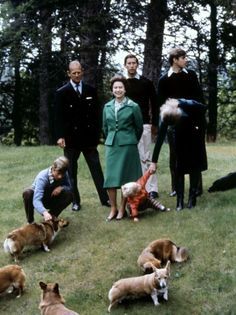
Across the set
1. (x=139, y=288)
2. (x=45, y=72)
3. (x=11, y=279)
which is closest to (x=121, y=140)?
(x=11, y=279)

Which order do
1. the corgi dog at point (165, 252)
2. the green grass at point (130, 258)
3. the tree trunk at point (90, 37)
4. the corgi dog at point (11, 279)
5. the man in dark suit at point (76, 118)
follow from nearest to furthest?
the green grass at point (130, 258) < the corgi dog at point (11, 279) < the corgi dog at point (165, 252) < the man in dark suit at point (76, 118) < the tree trunk at point (90, 37)

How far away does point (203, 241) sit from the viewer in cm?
735

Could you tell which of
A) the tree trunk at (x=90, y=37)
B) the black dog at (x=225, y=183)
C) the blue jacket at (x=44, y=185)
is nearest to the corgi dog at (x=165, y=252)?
the blue jacket at (x=44, y=185)

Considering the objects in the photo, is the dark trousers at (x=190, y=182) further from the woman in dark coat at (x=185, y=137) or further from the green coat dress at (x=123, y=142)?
the green coat dress at (x=123, y=142)

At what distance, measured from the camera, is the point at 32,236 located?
7.73 meters

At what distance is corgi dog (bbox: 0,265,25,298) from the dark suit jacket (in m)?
2.79

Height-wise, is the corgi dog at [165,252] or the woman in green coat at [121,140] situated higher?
the woman in green coat at [121,140]

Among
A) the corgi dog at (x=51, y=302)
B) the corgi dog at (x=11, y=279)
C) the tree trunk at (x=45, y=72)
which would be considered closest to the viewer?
the corgi dog at (x=51, y=302)

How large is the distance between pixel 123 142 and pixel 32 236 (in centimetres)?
190

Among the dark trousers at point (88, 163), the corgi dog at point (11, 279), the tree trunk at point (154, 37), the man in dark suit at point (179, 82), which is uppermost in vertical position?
the tree trunk at point (154, 37)

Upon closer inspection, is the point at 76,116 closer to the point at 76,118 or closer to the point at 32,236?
the point at 76,118

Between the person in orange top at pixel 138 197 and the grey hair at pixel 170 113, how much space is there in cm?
78

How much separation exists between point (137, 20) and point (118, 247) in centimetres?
1305

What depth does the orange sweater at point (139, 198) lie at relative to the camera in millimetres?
8328
